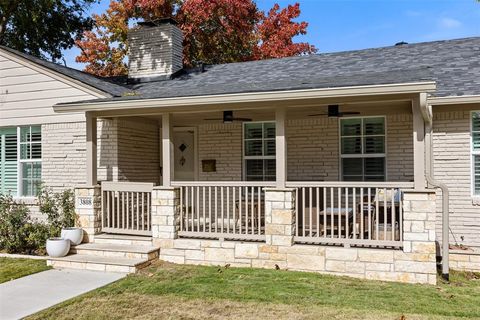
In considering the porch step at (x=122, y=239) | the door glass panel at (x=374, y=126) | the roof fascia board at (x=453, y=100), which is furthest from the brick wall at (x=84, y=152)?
the roof fascia board at (x=453, y=100)

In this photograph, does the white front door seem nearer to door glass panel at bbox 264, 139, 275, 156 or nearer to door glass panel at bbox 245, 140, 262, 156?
door glass panel at bbox 245, 140, 262, 156

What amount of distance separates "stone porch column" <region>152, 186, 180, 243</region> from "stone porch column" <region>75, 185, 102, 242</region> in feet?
4.26

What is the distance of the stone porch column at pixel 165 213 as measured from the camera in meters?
7.26

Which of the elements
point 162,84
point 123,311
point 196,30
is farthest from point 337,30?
point 123,311

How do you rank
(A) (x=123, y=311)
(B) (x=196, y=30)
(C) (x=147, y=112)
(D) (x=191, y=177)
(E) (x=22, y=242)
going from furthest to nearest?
(B) (x=196, y=30), (D) (x=191, y=177), (E) (x=22, y=242), (C) (x=147, y=112), (A) (x=123, y=311)

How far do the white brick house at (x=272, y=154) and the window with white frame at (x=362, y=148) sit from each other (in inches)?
1.1

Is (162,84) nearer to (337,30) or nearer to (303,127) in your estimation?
(303,127)

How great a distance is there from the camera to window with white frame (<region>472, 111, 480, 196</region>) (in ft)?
24.7

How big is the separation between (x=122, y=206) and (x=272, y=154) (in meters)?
3.62

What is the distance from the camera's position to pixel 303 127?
9.20 metres

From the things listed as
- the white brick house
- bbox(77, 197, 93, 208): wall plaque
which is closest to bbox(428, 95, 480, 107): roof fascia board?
the white brick house

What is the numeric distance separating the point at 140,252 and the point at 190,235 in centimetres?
90

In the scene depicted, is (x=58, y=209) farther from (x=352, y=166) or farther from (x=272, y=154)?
(x=352, y=166)

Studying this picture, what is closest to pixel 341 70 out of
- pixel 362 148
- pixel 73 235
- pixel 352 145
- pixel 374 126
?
pixel 374 126
